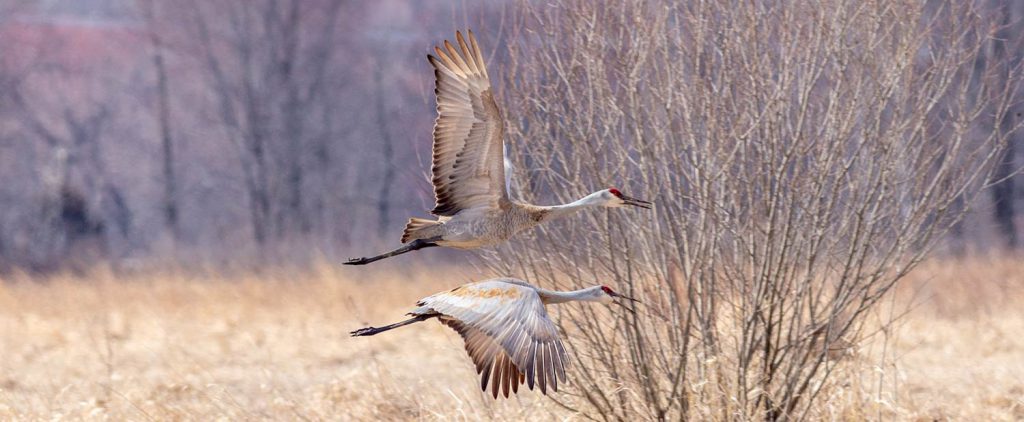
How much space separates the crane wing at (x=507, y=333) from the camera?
4.39 m

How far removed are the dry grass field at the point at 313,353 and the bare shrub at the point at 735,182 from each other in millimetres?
599

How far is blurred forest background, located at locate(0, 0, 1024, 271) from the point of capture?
22391 mm

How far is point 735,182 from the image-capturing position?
5773mm

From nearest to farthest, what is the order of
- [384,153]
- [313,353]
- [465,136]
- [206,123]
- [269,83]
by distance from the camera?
1. [465,136]
2. [313,353]
3. [269,83]
4. [206,123]
5. [384,153]

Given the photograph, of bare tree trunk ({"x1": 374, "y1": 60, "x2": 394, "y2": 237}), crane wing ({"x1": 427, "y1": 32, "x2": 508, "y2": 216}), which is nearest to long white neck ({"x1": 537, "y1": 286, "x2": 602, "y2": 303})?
crane wing ({"x1": 427, "y1": 32, "x2": 508, "y2": 216})

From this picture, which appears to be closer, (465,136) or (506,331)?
(506,331)

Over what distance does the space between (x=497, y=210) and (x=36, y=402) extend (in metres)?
4.94

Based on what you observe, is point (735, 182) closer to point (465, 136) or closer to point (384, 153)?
point (465, 136)

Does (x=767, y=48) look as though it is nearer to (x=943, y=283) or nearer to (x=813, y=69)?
(x=813, y=69)

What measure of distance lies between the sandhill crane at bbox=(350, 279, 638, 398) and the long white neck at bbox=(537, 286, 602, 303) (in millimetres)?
241

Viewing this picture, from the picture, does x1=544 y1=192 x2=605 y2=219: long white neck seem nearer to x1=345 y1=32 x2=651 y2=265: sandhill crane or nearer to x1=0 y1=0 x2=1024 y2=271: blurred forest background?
x1=345 y1=32 x2=651 y2=265: sandhill crane

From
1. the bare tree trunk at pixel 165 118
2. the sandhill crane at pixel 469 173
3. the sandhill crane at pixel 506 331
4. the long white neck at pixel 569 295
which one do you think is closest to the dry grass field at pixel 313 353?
the long white neck at pixel 569 295

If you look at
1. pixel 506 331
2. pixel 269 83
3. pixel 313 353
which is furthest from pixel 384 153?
pixel 506 331

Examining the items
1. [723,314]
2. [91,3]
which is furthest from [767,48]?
[91,3]
